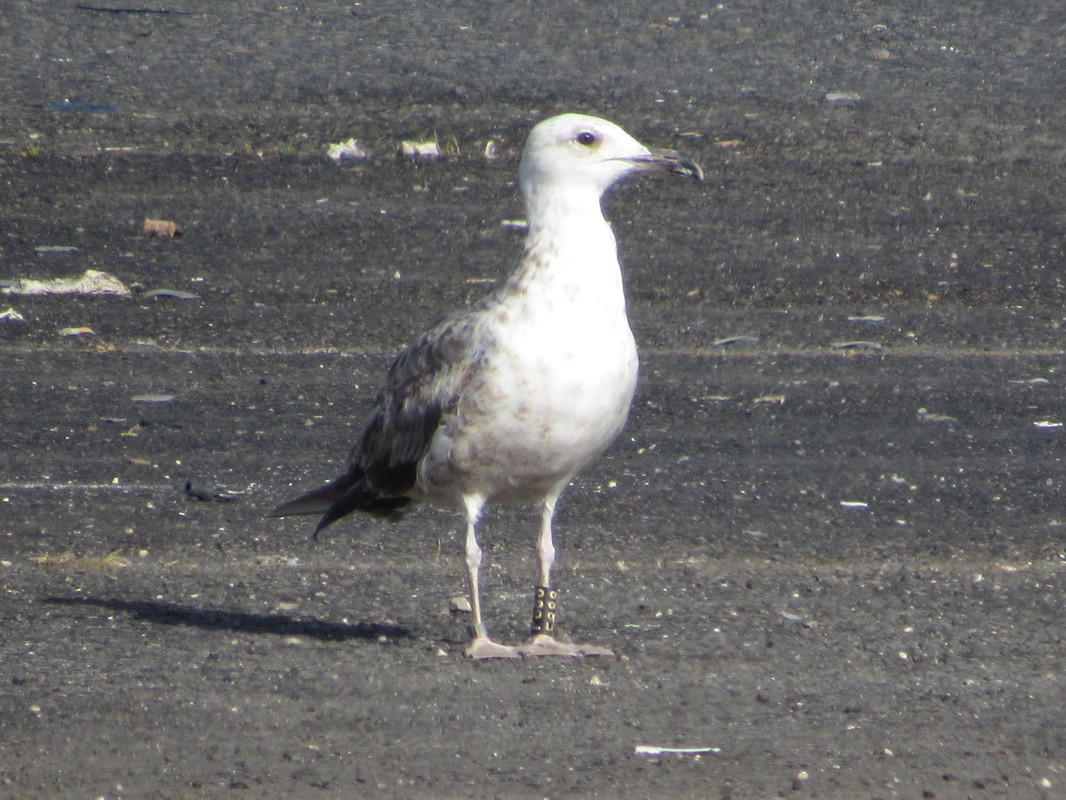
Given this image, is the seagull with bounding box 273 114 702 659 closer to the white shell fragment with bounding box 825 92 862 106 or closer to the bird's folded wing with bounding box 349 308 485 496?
the bird's folded wing with bounding box 349 308 485 496

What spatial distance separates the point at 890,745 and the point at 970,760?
0.73 ft

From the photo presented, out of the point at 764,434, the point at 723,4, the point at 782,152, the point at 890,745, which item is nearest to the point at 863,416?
the point at 764,434

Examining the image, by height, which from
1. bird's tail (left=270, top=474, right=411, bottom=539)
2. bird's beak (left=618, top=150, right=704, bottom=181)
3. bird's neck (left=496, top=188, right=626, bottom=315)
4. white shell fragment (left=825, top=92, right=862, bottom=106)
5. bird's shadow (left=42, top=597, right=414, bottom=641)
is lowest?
bird's shadow (left=42, top=597, right=414, bottom=641)

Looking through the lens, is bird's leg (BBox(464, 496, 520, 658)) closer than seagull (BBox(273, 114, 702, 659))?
No

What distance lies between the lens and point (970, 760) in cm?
458

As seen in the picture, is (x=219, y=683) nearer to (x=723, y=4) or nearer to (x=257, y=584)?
(x=257, y=584)

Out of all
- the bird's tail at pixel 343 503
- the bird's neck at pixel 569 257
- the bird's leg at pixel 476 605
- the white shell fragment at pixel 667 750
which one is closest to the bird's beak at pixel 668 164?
the bird's neck at pixel 569 257

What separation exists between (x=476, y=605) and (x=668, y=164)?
1697 mm

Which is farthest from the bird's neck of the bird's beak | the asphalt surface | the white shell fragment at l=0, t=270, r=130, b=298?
the white shell fragment at l=0, t=270, r=130, b=298

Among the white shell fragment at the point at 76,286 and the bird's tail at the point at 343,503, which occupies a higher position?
the bird's tail at the point at 343,503

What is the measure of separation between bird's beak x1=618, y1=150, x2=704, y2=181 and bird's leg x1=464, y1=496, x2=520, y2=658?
1317 millimetres

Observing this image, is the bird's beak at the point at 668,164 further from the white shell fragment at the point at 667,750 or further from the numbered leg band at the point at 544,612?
the white shell fragment at the point at 667,750

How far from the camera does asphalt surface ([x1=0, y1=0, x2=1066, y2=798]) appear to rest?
4785 mm

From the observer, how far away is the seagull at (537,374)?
516 centimetres
